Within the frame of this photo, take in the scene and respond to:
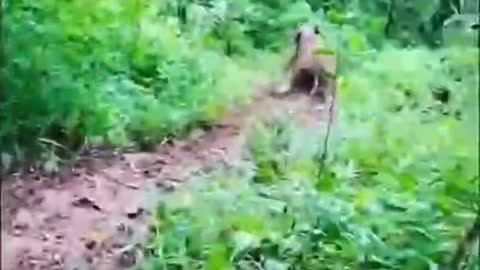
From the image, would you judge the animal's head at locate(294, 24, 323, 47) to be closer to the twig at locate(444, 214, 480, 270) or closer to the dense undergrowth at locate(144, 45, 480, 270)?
the dense undergrowth at locate(144, 45, 480, 270)

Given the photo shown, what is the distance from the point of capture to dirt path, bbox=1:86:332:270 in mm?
4207

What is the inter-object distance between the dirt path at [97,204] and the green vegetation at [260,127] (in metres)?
0.15

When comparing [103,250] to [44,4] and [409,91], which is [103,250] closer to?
[44,4]

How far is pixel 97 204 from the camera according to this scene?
187 inches

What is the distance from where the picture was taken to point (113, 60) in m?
5.71

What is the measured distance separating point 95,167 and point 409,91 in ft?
8.05

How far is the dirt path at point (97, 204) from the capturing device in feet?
13.8

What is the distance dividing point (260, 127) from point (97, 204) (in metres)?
1.62

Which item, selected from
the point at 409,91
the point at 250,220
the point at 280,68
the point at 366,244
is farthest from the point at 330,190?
the point at 280,68

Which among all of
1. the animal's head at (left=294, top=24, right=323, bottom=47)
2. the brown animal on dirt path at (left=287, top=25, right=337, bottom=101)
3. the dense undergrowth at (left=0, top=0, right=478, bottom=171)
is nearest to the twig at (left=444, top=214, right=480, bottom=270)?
the dense undergrowth at (left=0, top=0, right=478, bottom=171)

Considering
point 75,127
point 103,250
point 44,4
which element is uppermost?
point 44,4

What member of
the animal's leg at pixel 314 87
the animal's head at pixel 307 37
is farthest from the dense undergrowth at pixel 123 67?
the animal's leg at pixel 314 87

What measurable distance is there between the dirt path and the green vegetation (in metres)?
0.15

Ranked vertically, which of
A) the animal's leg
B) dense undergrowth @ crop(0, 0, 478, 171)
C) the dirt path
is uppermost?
dense undergrowth @ crop(0, 0, 478, 171)
